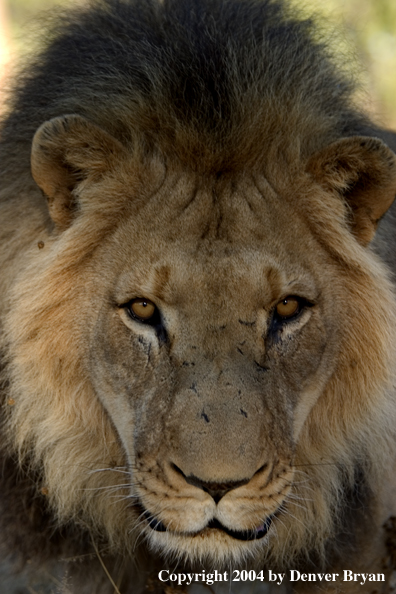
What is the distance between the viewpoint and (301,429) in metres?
3.71

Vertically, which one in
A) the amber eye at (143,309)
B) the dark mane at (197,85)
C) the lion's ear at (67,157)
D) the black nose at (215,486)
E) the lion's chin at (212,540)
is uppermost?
the dark mane at (197,85)

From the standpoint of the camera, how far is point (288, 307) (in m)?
3.46

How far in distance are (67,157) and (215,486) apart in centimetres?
144

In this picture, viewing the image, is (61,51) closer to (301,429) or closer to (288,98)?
(288,98)

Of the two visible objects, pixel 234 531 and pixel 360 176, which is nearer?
pixel 234 531

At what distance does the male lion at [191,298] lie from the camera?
3260 millimetres

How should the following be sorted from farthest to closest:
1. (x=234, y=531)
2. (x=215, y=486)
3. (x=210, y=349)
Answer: (x=210, y=349) < (x=234, y=531) < (x=215, y=486)

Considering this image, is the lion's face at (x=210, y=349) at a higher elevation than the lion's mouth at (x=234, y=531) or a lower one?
higher

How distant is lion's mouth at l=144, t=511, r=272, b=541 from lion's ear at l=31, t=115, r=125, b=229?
1.29 metres

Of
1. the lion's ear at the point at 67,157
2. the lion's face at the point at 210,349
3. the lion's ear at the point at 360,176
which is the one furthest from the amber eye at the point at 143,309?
the lion's ear at the point at 360,176

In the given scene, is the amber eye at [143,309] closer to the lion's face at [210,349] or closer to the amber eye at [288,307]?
the lion's face at [210,349]

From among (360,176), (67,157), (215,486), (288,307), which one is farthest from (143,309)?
(360,176)

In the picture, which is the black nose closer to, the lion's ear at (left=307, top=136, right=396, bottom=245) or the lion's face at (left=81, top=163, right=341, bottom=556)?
the lion's face at (left=81, top=163, right=341, bottom=556)

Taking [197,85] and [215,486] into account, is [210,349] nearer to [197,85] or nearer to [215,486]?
[215,486]
